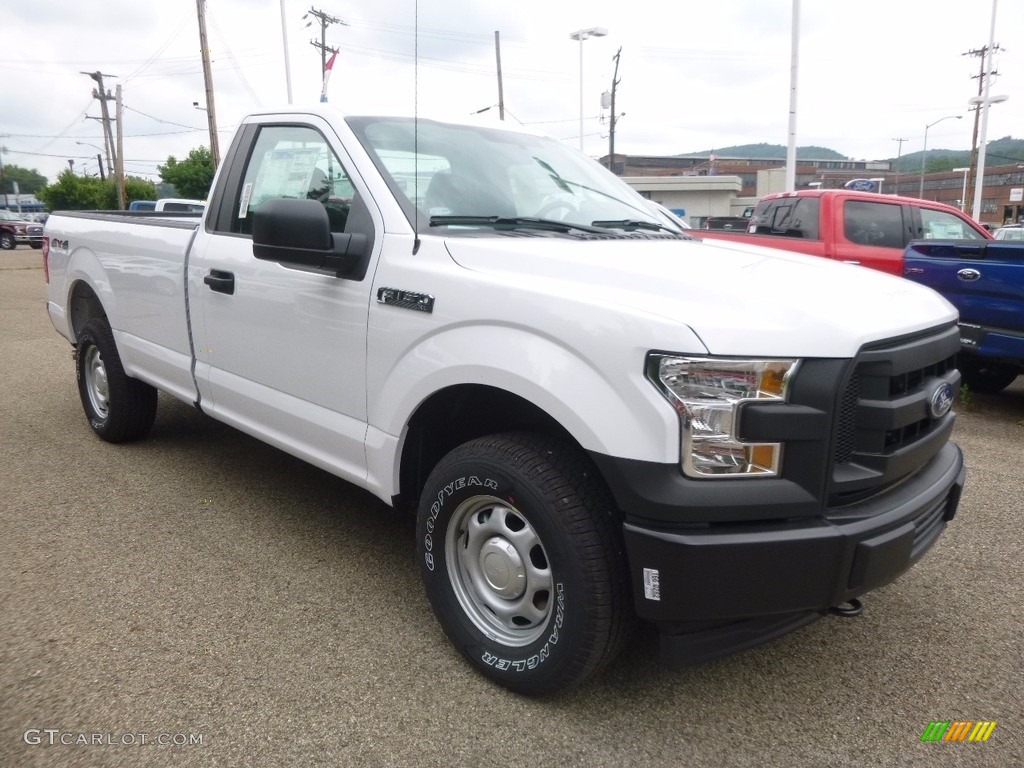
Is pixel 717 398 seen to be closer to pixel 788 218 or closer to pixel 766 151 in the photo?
pixel 788 218

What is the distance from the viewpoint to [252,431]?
3760mm

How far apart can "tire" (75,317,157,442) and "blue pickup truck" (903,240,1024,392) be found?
5897mm

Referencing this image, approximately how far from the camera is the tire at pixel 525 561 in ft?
7.63

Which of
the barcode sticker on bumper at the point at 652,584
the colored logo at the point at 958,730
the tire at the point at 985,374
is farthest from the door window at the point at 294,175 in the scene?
the tire at the point at 985,374

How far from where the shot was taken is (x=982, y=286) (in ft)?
20.3

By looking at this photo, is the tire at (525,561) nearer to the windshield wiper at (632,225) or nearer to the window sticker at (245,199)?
the windshield wiper at (632,225)

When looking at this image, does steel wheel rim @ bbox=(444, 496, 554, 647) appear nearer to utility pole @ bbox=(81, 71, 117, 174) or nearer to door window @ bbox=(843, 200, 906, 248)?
door window @ bbox=(843, 200, 906, 248)

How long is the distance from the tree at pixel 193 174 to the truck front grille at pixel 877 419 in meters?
48.2

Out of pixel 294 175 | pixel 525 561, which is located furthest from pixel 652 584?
pixel 294 175

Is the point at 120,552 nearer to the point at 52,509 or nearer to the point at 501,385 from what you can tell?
the point at 52,509

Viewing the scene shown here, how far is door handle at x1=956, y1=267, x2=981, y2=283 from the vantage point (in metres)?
6.20

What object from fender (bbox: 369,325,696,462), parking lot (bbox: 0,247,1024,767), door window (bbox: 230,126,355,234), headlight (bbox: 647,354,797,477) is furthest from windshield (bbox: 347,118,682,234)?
parking lot (bbox: 0,247,1024,767)

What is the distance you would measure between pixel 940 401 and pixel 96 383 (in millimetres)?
4979

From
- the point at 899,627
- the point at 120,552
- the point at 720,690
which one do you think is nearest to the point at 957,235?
the point at 899,627
